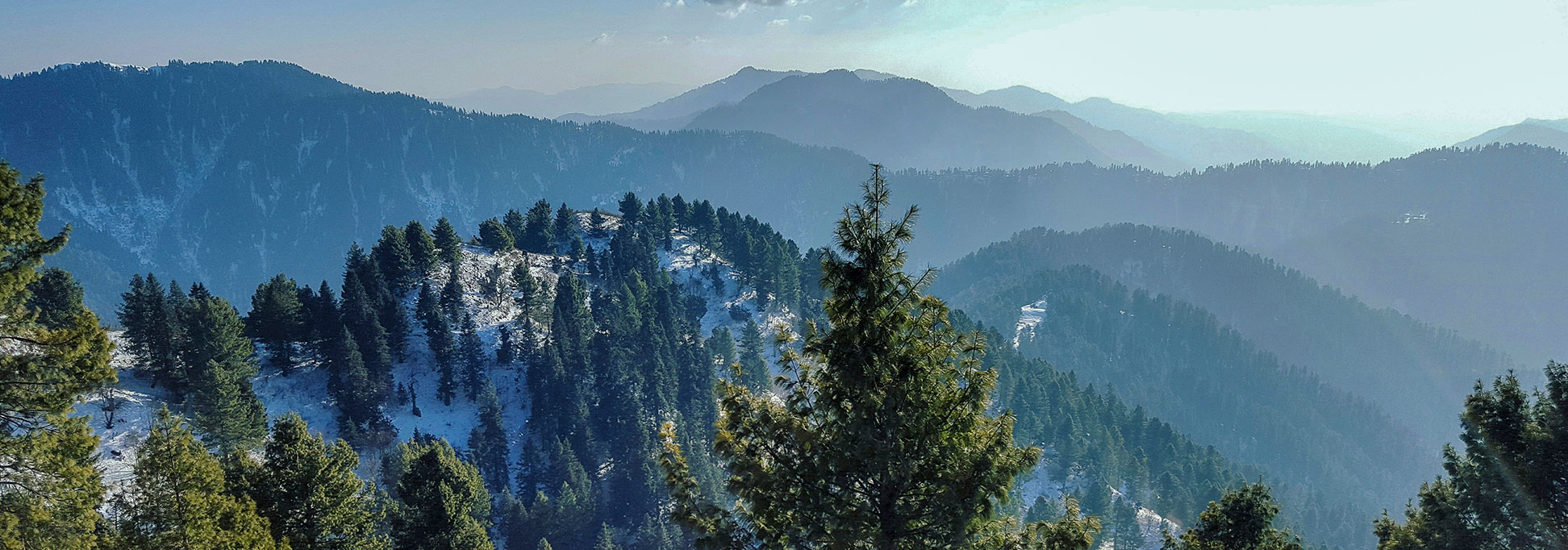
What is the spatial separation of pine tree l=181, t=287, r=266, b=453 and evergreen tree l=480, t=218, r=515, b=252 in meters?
40.9

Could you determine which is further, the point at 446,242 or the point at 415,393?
the point at 446,242

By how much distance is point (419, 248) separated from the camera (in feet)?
300

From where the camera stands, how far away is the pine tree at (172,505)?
16.7 metres

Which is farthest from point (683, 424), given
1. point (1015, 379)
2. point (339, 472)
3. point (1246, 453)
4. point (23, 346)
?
point (1246, 453)

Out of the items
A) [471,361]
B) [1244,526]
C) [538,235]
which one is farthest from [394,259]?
[1244,526]

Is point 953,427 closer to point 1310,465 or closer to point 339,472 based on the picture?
point 339,472

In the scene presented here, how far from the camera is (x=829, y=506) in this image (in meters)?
11.8

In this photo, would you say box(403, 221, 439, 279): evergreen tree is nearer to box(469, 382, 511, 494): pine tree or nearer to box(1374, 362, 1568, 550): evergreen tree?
box(469, 382, 511, 494): pine tree

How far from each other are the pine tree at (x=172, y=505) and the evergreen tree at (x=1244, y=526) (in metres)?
28.0

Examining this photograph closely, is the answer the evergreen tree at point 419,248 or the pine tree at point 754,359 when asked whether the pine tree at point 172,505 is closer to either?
the evergreen tree at point 419,248

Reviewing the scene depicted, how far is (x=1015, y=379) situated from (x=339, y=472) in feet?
385

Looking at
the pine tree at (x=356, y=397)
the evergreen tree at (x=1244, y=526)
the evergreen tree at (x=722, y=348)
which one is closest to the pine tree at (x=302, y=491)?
the evergreen tree at (x=1244, y=526)

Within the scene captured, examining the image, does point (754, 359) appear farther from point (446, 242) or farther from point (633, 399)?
point (446, 242)

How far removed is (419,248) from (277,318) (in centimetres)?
2018
